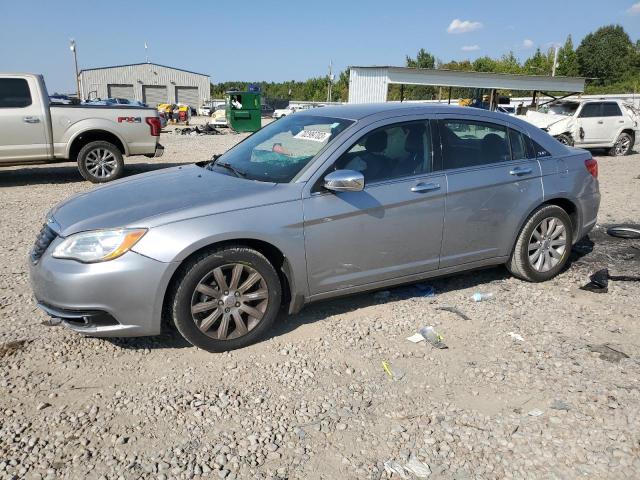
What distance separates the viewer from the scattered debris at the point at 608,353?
11.9 feet

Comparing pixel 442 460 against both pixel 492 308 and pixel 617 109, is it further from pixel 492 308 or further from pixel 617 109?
pixel 617 109

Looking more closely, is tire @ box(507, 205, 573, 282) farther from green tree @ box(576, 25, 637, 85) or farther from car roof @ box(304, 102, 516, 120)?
green tree @ box(576, 25, 637, 85)

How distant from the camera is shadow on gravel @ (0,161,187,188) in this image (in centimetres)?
1077

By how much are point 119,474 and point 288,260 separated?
1709 millimetres

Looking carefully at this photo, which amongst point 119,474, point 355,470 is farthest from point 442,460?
point 119,474

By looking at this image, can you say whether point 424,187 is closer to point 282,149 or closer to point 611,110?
point 282,149

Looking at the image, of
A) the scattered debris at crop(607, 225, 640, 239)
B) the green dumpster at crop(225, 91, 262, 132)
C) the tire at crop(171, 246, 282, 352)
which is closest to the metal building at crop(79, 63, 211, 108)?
the green dumpster at crop(225, 91, 262, 132)

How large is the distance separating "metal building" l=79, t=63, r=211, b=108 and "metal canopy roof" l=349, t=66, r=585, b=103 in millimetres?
44841

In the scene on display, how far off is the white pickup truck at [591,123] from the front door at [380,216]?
42.1 feet

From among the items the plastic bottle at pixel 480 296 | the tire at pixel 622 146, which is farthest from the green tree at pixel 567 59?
the plastic bottle at pixel 480 296

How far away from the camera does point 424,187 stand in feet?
13.7

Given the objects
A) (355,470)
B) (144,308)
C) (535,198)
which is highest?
(535,198)

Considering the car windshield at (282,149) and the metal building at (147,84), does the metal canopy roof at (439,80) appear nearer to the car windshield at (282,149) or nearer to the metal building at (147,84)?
the car windshield at (282,149)

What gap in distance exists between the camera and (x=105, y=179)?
34.3 ft
